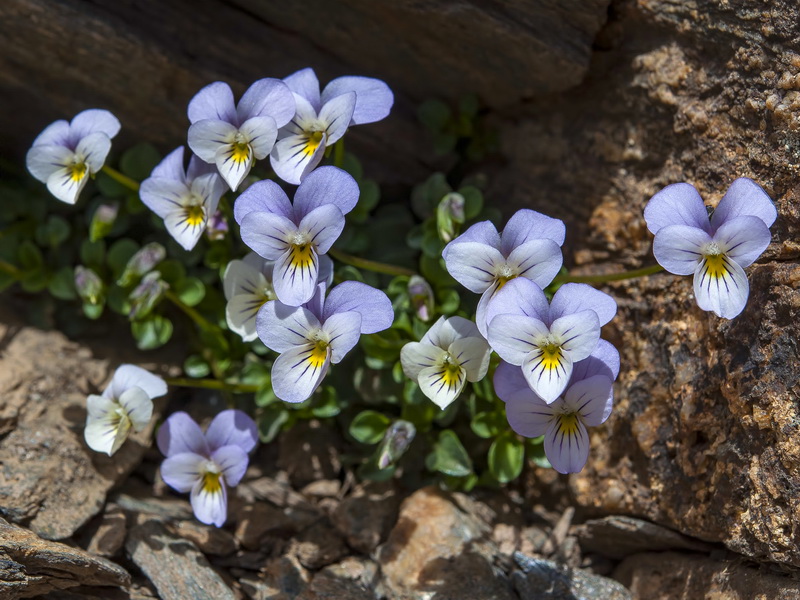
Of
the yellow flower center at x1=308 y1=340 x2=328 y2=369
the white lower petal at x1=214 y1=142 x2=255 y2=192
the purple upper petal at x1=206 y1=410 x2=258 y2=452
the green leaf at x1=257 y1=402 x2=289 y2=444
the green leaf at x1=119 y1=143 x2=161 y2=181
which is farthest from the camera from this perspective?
the green leaf at x1=119 y1=143 x2=161 y2=181

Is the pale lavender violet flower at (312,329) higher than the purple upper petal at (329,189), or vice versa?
the purple upper petal at (329,189)

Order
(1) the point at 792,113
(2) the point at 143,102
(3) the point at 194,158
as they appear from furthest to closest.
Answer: (2) the point at 143,102
(3) the point at 194,158
(1) the point at 792,113

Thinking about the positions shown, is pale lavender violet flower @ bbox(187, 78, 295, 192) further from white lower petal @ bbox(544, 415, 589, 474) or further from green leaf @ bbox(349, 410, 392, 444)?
white lower petal @ bbox(544, 415, 589, 474)

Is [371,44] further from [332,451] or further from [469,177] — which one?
[332,451]

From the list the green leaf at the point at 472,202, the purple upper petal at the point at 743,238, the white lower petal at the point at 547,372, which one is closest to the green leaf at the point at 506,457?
the white lower petal at the point at 547,372

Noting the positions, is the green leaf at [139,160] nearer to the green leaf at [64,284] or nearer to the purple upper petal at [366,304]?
the green leaf at [64,284]

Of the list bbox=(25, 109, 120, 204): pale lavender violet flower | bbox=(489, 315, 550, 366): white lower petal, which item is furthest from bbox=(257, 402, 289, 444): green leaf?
bbox=(489, 315, 550, 366): white lower petal

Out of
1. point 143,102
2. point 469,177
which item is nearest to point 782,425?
point 469,177
